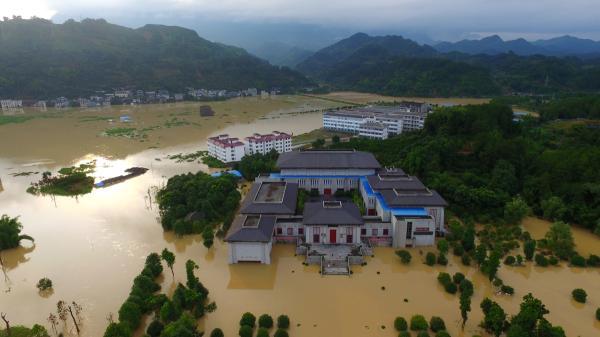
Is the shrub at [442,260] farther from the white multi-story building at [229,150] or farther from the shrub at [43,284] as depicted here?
the white multi-story building at [229,150]

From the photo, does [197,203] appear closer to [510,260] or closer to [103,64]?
[510,260]

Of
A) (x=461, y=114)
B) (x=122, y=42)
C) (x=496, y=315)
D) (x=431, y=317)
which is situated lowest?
(x=431, y=317)

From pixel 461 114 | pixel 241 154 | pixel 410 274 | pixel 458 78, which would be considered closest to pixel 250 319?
pixel 410 274

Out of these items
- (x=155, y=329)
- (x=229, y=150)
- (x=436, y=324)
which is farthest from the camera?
(x=229, y=150)

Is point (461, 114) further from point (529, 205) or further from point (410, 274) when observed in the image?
A: point (410, 274)

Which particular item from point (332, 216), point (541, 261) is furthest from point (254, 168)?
point (541, 261)

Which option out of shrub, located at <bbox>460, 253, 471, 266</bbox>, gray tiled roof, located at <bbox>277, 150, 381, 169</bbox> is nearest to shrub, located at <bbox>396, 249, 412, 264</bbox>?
shrub, located at <bbox>460, 253, 471, 266</bbox>

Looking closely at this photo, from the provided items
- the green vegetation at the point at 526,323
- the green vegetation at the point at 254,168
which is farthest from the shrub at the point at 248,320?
the green vegetation at the point at 254,168
